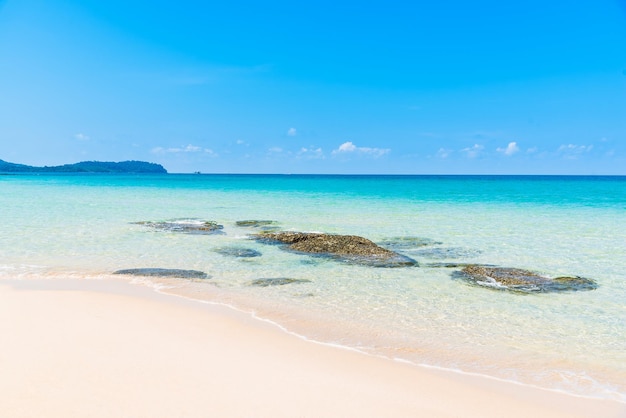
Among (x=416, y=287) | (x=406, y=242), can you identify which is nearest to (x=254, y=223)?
(x=406, y=242)

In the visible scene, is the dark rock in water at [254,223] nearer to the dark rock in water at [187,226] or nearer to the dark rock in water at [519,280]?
the dark rock in water at [187,226]

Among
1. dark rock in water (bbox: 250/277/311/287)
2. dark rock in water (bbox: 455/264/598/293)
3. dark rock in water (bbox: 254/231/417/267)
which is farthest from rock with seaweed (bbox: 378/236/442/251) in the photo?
dark rock in water (bbox: 250/277/311/287)

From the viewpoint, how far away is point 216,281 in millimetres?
10664

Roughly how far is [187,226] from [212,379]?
625 inches

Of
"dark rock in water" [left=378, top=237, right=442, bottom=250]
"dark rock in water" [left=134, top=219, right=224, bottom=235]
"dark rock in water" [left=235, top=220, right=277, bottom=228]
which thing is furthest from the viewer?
"dark rock in water" [left=235, top=220, right=277, bottom=228]

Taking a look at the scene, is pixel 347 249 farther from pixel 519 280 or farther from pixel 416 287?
pixel 519 280

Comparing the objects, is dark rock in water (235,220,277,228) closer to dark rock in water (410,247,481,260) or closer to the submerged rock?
dark rock in water (410,247,481,260)

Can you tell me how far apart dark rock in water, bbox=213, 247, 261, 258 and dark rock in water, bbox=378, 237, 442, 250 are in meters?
4.69

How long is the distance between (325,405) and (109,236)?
14.9 meters

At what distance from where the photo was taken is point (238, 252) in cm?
1423

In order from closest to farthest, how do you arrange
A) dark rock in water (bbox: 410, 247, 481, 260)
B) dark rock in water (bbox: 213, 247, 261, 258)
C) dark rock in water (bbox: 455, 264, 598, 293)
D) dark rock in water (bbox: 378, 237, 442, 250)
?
1. dark rock in water (bbox: 455, 264, 598, 293)
2. dark rock in water (bbox: 213, 247, 261, 258)
3. dark rock in water (bbox: 410, 247, 481, 260)
4. dark rock in water (bbox: 378, 237, 442, 250)

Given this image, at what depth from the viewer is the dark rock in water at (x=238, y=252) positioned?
13.8 metres

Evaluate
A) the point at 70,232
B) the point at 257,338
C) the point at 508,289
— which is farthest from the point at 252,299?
the point at 70,232

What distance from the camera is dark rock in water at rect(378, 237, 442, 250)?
16.0 meters
